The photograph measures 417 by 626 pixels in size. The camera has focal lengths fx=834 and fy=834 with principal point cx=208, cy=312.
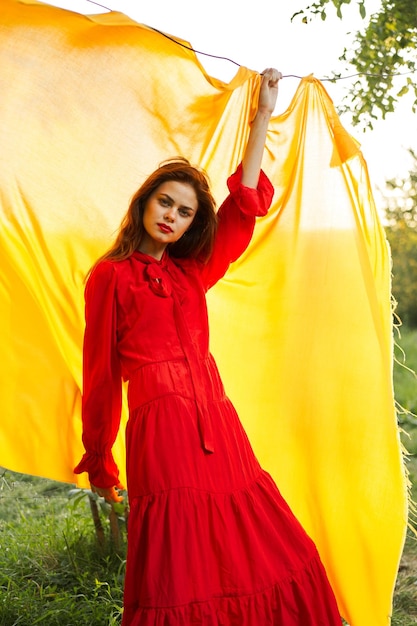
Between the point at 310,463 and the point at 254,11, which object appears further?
the point at 254,11

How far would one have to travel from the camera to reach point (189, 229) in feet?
10.3

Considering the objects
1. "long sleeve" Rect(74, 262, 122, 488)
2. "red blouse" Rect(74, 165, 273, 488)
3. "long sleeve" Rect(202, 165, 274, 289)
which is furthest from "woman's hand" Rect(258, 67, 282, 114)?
"long sleeve" Rect(74, 262, 122, 488)

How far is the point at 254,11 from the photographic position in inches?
243

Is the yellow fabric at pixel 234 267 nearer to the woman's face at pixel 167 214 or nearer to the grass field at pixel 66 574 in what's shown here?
the grass field at pixel 66 574

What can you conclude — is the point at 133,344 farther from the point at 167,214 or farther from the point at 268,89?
the point at 268,89

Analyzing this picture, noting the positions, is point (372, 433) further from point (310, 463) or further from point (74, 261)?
point (74, 261)

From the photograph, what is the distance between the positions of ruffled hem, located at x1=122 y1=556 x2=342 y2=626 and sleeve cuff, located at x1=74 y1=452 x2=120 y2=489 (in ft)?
1.57

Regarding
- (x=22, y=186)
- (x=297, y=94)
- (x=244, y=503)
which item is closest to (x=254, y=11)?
(x=297, y=94)

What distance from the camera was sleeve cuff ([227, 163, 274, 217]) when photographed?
3057mm

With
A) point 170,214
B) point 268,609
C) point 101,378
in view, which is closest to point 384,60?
point 170,214

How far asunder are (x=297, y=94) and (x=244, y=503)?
1.70m

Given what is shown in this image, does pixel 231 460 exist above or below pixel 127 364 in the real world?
below

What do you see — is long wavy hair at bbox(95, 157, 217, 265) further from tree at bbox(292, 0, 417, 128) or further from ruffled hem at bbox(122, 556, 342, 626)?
tree at bbox(292, 0, 417, 128)

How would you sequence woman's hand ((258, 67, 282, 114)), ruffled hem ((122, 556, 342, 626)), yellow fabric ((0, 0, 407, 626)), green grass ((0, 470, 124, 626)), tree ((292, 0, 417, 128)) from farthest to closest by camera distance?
tree ((292, 0, 417, 128)) < green grass ((0, 470, 124, 626)) < yellow fabric ((0, 0, 407, 626)) < woman's hand ((258, 67, 282, 114)) < ruffled hem ((122, 556, 342, 626))
